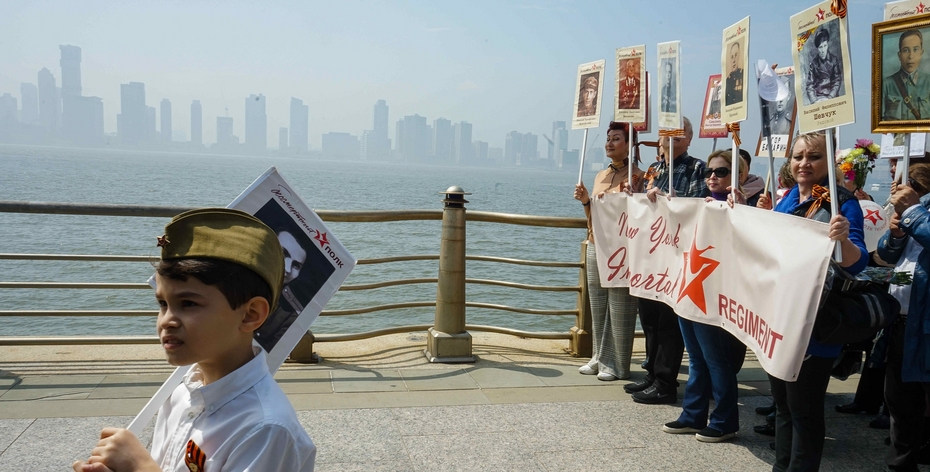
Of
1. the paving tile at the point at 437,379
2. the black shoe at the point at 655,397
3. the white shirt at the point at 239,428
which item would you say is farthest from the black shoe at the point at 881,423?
the white shirt at the point at 239,428

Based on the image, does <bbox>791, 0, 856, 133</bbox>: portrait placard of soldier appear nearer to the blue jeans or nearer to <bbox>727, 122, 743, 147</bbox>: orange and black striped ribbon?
<bbox>727, 122, 743, 147</bbox>: orange and black striped ribbon

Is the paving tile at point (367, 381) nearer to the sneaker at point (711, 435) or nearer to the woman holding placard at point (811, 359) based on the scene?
the sneaker at point (711, 435)

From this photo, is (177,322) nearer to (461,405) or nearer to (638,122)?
(461,405)

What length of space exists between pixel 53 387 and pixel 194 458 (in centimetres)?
420

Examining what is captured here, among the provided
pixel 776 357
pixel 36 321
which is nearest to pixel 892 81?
pixel 776 357

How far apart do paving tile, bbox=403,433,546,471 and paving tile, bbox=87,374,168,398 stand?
6.31 ft

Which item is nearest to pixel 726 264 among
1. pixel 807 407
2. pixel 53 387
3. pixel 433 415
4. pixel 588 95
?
pixel 807 407

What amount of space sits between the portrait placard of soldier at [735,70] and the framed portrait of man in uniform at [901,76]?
0.67 m

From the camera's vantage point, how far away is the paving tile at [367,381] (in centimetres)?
546

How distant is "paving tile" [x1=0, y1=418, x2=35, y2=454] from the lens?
165 inches

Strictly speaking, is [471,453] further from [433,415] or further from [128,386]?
[128,386]

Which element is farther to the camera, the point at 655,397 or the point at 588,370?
the point at 588,370

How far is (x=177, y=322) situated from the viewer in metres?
1.66

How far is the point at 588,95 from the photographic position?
6309 mm
